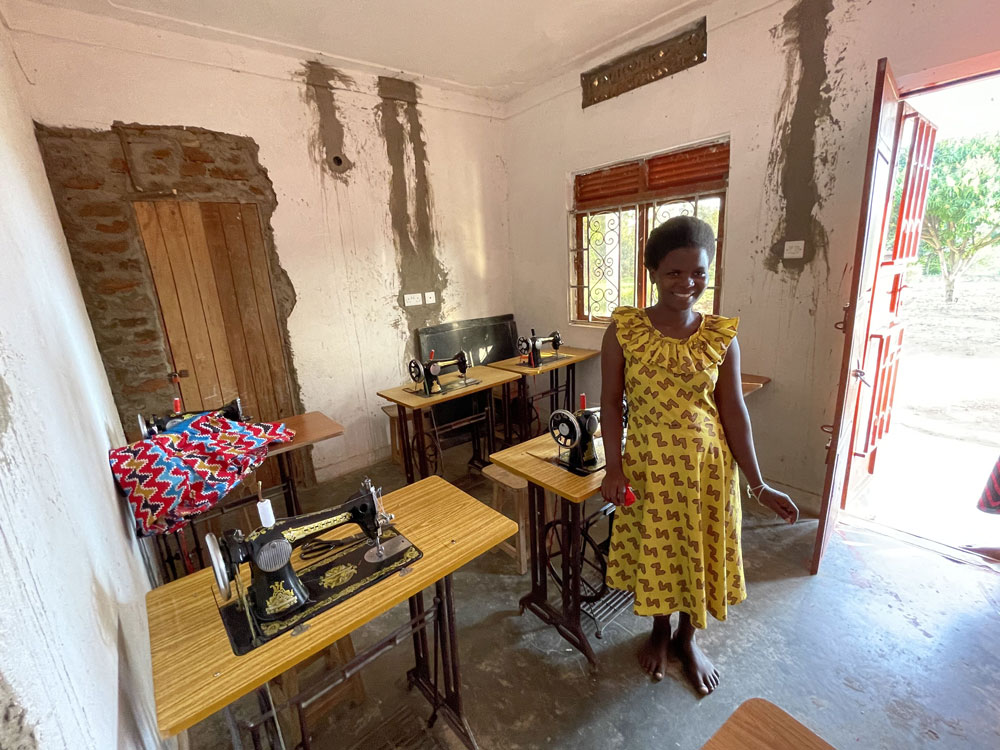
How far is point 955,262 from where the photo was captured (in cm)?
526

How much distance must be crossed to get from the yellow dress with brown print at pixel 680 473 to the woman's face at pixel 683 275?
0.35 ft

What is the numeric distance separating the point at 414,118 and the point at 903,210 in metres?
3.31

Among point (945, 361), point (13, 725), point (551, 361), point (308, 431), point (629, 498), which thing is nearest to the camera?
point (13, 725)

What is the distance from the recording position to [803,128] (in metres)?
2.32

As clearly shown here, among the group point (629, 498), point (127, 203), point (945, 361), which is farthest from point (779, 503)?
point (945, 361)

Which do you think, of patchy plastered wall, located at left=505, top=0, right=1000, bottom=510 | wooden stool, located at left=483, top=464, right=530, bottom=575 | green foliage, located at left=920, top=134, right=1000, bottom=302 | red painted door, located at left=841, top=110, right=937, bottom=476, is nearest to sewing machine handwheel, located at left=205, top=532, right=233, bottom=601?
wooden stool, located at left=483, top=464, right=530, bottom=575

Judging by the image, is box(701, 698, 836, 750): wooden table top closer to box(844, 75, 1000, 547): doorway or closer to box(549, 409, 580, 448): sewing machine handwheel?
box(549, 409, 580, 448): sewing machine handwheel

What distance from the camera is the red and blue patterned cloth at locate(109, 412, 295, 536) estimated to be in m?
1.42

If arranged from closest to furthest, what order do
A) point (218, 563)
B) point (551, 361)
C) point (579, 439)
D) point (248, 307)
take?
point (218, 563) → point (579, 439) → point (248, 307) → point (551, 361)

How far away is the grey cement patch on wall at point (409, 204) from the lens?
3322mm

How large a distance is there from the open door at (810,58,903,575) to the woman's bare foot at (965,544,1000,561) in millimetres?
684

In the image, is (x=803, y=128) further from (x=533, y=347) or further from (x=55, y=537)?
(x=55, y=537)

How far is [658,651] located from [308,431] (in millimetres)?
1934

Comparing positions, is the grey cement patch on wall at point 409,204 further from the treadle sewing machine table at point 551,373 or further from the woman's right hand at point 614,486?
the woman's right hand at point 614,486
